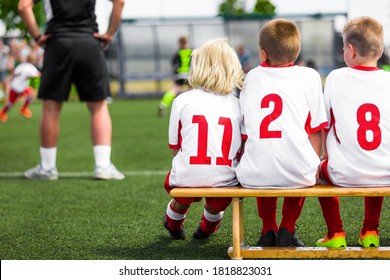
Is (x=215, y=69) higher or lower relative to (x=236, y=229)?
higher

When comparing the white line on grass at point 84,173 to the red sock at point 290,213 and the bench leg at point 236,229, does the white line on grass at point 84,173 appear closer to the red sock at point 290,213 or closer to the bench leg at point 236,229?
the red sock at point 290,213

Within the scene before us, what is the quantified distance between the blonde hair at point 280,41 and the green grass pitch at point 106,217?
1076 millimetres

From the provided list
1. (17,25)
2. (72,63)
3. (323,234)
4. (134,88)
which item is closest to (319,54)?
(134,88)

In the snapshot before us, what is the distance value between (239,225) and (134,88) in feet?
91.5

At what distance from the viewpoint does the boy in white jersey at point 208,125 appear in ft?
13.4

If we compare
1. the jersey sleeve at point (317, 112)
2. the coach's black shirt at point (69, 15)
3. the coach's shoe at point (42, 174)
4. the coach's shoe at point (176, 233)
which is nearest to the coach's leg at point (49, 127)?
the coach's shoe at point (42, 174)

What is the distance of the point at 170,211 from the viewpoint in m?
4.55

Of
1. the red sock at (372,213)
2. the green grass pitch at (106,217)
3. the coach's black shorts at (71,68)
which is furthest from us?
the coach's black shorts at (71,68)

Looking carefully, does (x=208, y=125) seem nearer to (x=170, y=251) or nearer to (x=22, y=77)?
(x=170, y=251)

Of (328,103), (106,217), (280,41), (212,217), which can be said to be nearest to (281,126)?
(328,103)

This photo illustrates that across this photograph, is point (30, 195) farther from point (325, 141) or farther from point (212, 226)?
point (325, 141)

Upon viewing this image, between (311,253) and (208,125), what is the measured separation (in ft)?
2.73

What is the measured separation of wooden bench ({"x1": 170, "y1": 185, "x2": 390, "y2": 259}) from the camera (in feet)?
12.5

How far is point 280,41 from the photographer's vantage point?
4098 millimetres
